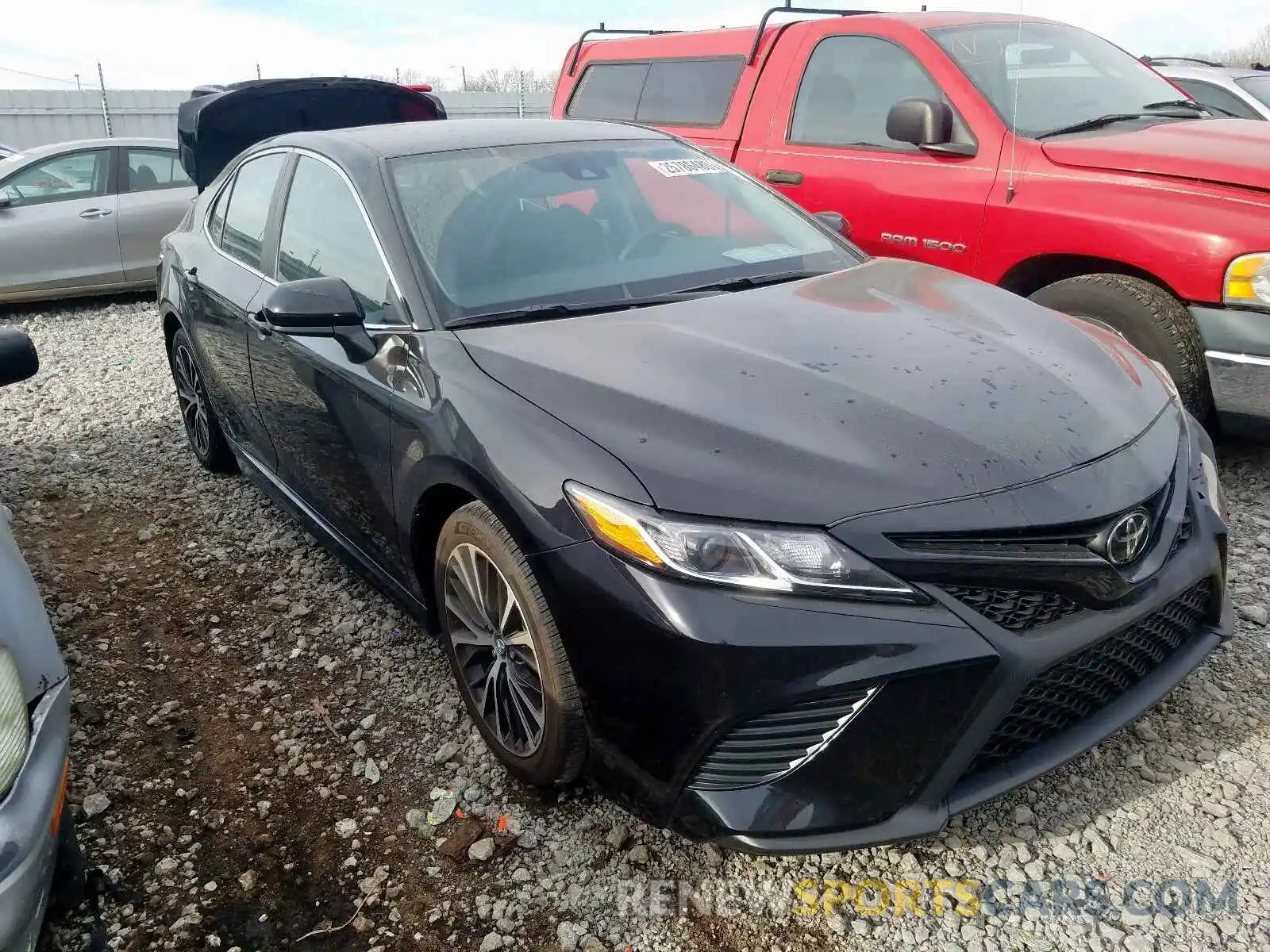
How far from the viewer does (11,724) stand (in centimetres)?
177

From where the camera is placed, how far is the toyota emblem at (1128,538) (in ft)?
6.26

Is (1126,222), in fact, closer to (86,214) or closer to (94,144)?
(86,214)

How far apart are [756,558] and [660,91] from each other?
4.78 m

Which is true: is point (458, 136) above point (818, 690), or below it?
above

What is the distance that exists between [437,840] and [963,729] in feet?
4.17

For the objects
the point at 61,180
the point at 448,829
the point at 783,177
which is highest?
the point at 783,177

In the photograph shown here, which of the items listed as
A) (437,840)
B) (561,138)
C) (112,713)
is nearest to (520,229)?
(561,138)

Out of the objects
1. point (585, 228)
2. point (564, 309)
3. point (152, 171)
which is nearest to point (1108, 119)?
point (585, 228)

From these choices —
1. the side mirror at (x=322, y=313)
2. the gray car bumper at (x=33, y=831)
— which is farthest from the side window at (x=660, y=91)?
the gray car bumper at (x=33, y=831)

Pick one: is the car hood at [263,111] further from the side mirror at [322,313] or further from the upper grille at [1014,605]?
the upper grille at [1014,605]

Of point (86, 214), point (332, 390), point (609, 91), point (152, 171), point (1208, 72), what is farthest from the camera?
point (152, 171)

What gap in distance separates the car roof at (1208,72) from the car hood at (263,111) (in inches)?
221

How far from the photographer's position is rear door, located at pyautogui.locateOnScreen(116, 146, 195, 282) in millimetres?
8375

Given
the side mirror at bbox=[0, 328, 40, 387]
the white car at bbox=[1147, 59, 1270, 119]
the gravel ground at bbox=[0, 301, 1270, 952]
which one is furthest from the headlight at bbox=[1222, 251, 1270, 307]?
the white car at bbox=[1147, 59, 1270, 119]
